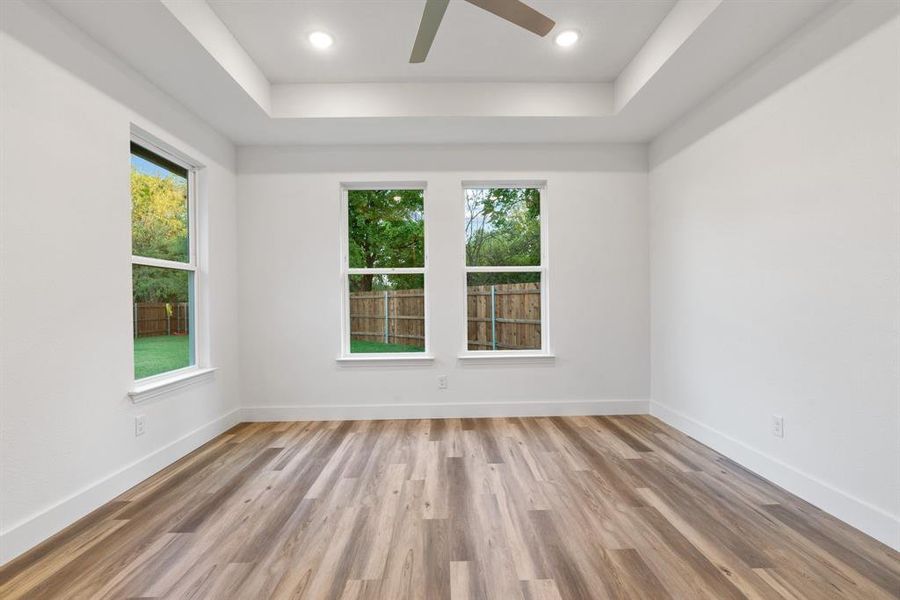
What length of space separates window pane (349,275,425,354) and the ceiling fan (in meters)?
2.31

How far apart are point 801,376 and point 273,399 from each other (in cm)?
394

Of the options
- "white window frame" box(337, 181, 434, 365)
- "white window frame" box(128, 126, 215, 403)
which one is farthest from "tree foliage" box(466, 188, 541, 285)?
"white window frame" box(128, 126, 215, 403)

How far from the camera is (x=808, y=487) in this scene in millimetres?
2203

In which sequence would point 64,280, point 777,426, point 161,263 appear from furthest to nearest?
point 161,263 < point 777,426 < point 64,280

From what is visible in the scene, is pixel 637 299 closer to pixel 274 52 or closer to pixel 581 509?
pixel 581 509

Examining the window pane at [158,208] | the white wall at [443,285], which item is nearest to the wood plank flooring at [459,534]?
the white wall at [443,285]

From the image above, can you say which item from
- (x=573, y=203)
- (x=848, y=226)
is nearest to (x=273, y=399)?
(x=573, y=203)

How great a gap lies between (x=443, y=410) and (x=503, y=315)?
107cm

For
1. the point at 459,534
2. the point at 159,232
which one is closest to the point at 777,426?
the point at 459,534

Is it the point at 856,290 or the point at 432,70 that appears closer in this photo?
the point at 856,290

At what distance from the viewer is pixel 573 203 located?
389cm

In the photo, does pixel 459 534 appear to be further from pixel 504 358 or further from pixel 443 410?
pixel 504 358

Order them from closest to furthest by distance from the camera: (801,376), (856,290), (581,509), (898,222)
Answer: (898,222) < (856,290) < (581,509) < (801,376)

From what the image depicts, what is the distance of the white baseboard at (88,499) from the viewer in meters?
1.78
